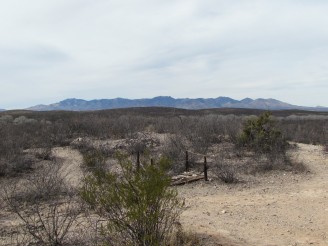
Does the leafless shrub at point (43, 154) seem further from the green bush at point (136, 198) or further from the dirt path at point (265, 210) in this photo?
the green bush at point (136, 198)

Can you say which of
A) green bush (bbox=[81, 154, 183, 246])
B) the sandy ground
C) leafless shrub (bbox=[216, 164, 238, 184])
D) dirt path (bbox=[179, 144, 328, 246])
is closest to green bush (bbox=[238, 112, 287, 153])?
the sandy ground

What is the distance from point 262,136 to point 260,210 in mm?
8376

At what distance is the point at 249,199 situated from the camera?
31.5ft

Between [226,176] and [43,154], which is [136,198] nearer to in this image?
[226,176]

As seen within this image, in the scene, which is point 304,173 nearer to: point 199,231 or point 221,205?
point 221,205

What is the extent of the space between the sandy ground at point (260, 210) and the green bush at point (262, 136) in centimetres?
329

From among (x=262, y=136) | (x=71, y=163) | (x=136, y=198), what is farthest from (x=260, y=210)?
(x=71, y=163)

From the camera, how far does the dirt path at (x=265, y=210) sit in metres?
6.82

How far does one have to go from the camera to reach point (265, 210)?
8539 millimetres

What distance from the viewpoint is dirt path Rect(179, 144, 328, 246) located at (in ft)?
22.4

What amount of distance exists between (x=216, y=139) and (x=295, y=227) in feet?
41.9

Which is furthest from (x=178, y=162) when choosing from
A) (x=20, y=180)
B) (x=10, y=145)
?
(x=10, y=145)

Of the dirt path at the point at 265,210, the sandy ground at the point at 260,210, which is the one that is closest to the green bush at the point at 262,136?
the sandy ground at the point at 260,210

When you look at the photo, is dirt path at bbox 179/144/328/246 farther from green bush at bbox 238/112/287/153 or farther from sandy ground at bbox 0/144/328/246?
green bush at bbox 238/112/287/153
